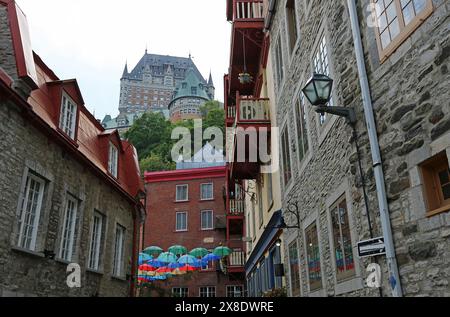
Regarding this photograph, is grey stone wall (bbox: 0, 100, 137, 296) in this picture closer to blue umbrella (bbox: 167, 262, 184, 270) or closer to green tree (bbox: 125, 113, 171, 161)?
blue umbrella (bbox: 167, 262, 184, 270)

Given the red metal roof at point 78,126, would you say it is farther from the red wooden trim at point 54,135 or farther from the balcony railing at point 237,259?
the balcony railing at point 237,259

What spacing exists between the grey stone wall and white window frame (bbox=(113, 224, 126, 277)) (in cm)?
65

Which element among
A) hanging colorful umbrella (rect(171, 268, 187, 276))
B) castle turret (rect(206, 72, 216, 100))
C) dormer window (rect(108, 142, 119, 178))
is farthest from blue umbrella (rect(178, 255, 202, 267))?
castle turret (rect(206, 72, 216, 100))

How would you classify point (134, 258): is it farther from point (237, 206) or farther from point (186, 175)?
point (186, 175)

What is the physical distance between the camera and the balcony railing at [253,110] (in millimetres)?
14406

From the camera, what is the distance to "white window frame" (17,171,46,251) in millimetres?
9180

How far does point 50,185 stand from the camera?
33.5 feet

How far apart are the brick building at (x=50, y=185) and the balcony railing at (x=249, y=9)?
695cm

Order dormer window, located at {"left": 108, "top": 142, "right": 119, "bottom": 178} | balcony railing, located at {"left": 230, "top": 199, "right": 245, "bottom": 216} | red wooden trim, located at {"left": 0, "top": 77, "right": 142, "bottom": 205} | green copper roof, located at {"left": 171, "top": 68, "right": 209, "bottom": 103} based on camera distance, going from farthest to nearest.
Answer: green copper roof, located at {"left": 171, "top": 68, "right": 209, "bottom": 103} → balcony railing, located at {"left": 230, "top": 199, "right": 245, "bottom": 216} → dormer window, located at {"left": 108, "top": 142, "right": 119, "bottom": 178} → red wooden trim, located at {"left": 0, "top": 77, "right": 142, "bottom": 205}

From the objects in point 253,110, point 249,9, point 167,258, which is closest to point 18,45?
point 253,110

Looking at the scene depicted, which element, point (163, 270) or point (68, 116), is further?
point (163, 270)

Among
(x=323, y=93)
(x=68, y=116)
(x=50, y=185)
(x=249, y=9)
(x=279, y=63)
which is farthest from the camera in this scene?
(x=249, y=9)

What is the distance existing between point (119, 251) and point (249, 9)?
1061 centimetres

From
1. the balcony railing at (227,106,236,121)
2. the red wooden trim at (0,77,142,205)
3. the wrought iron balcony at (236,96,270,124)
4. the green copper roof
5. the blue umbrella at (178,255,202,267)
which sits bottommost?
the blue umbrella at (178,255,202,267)
